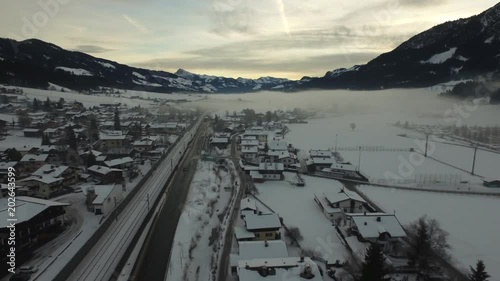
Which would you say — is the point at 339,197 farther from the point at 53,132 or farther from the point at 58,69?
the point at 58,69

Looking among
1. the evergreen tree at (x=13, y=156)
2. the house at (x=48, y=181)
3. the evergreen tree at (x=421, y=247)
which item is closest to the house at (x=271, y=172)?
the evergreen tree at (x=421, y=247)

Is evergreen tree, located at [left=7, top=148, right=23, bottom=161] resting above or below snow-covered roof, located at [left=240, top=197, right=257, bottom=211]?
above

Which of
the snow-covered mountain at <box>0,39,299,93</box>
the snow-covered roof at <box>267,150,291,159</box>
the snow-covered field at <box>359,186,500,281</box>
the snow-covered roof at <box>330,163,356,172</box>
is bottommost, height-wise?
the snow-covered field at <box>359,186,500,281</box>

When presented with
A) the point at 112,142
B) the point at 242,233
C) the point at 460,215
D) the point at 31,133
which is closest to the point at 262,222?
the point at 242,233

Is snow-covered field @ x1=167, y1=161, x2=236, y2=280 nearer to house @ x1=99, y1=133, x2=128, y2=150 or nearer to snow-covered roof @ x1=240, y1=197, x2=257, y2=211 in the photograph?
snow-covered roof @ x1=240, y1=197, x2=257, y2=211

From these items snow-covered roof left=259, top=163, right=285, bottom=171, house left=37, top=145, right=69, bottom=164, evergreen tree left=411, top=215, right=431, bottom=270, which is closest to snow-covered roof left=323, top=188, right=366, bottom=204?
evergreen tree left=411, top=215, right=431, bottom=270

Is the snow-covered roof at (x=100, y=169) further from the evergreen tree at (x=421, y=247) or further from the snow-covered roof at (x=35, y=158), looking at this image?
the evergreen tree at (x=421, y=247)
